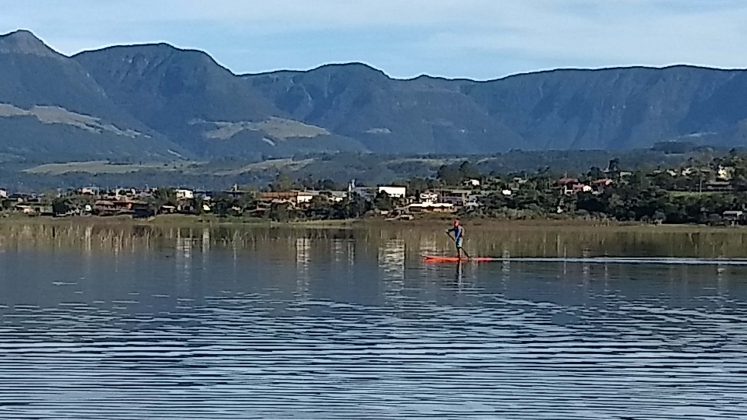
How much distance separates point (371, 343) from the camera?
28750mm

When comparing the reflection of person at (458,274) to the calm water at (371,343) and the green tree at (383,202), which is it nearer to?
the calm water at (371,343)

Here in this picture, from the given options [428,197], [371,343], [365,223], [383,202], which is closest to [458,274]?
[371,343]

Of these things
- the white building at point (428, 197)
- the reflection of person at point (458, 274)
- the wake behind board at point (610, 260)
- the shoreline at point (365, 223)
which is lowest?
the shoreline at point (365, 223)

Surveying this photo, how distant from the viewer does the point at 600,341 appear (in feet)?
97.1

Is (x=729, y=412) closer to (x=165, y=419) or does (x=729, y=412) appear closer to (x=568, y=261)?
(x=165, y=419)

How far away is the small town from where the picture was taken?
129 meters

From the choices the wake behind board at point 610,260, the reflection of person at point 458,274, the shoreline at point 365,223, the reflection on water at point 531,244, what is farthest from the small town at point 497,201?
the reflection of person at point 458,274

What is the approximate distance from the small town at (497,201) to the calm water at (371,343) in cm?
7281

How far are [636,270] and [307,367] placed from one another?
3386cm

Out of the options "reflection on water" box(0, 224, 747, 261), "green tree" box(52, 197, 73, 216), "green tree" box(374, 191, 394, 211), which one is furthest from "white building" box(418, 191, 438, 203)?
"reflection on water" box(0, 224, 747, 261)

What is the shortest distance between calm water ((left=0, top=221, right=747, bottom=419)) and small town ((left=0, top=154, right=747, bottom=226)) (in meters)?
72.8

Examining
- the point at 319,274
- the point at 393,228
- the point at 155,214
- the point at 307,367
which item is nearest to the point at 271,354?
the point at 307,367

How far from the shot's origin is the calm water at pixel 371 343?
21.6 meters

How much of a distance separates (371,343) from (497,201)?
388ft
